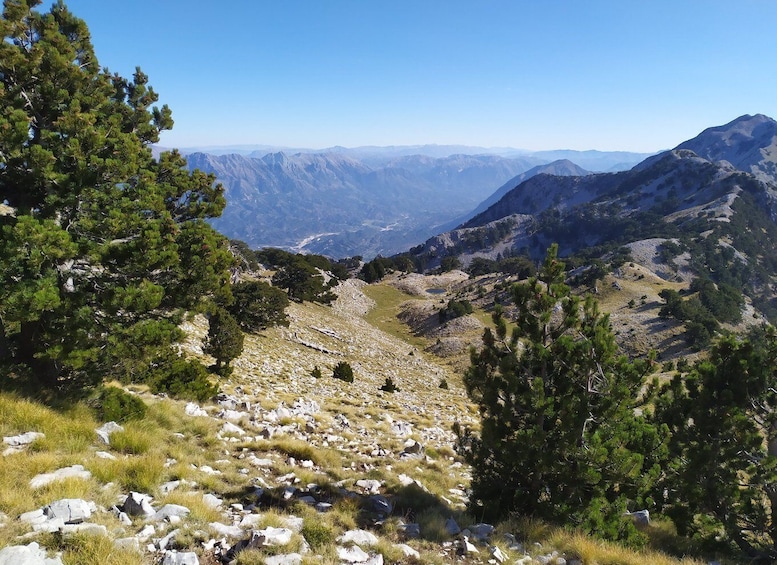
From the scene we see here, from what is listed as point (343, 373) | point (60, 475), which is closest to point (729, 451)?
point (60, 475)

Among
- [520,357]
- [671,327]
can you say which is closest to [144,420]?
[520,357]

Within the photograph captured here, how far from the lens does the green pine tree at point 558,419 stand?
8.30 m

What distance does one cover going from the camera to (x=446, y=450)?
51.1 feet

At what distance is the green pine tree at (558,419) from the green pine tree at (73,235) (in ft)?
25.1

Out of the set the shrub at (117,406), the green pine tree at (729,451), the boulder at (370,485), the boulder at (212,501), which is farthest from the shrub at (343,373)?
the boulder at (212,501)

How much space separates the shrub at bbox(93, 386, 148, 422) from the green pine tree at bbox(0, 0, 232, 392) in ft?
1.77

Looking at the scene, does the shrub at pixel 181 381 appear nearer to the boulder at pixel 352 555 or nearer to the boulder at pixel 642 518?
the boulder at pixel 352 555

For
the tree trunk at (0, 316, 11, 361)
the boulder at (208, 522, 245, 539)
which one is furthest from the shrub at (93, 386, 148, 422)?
the boulder at (208, 522, 245, 539)

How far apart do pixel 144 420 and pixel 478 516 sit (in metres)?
8.54

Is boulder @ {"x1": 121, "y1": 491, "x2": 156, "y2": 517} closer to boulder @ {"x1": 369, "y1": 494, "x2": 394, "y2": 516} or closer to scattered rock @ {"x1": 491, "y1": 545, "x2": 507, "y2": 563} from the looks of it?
boulder @ {"x1": 369, "y1": 494, "x2": 394, "y2": 516}

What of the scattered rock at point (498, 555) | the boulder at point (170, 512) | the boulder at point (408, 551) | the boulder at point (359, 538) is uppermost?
the boulder at point (170, 512)

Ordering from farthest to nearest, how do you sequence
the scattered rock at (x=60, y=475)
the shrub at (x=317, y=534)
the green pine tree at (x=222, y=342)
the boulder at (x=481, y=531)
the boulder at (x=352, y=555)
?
the green pine tree at (x=222, y=342)
the boulder at (x=481, y=531)
the shrub at (x=317, y=534)
the scattered rock at (x=60, y=475)
the boulder at (x=352, y=555)

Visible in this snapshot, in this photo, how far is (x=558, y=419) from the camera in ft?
27.9

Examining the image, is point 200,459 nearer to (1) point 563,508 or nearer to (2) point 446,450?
(1) point 563,508
